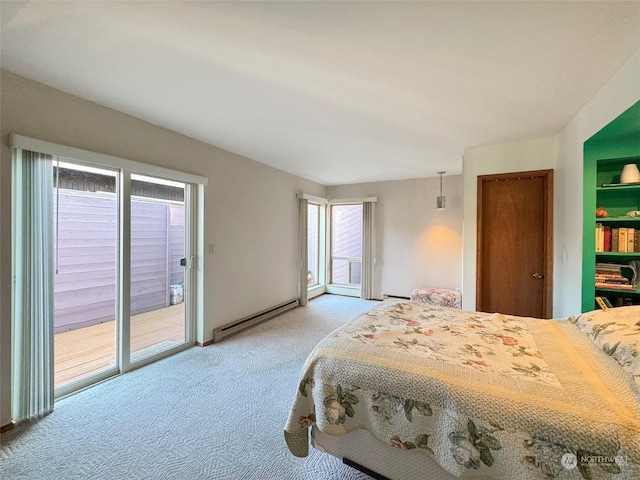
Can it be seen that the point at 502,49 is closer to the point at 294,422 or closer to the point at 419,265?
the point at 294,422

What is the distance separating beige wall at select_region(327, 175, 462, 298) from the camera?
16.1 feet

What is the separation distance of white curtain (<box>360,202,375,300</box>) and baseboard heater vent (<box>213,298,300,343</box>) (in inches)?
58.9

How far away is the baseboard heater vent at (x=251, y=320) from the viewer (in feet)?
11.1

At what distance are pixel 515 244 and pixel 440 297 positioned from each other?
1592mm

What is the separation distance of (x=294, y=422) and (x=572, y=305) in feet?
8.77

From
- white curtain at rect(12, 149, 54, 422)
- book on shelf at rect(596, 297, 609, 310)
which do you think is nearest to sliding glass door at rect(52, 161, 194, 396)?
white curtain at rect(12, 149, 54, 422)

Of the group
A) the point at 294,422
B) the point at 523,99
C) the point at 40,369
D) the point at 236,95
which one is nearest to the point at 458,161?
the point at 523,99

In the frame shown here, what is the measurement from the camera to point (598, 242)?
2381 mm

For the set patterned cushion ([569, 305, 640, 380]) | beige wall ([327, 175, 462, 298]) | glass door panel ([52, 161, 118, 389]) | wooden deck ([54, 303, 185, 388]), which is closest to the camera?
patterned cushion ([569, 305, 640, 380])

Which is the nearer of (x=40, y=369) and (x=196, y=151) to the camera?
(x=40, y=369)

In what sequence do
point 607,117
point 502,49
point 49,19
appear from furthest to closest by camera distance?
point 607,117, point 502,49, point 49,19

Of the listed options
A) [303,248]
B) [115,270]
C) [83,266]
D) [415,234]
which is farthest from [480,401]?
[415,234]

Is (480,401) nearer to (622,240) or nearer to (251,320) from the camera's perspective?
(622,240)

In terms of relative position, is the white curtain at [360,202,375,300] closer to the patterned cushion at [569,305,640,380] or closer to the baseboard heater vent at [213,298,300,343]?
the baseboard heater vent at [213,298,300,343]
